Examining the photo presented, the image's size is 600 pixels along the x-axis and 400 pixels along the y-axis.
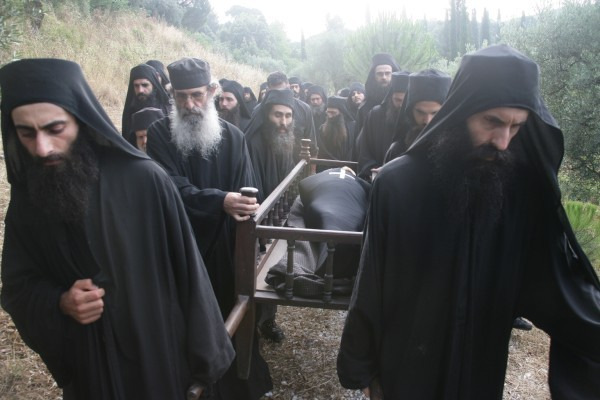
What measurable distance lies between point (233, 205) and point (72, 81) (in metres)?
1.24

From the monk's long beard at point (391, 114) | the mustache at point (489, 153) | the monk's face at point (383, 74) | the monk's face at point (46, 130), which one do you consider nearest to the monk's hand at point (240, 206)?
the monk's face at point (46, 130)

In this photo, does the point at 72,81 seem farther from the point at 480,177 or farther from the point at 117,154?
the point at 480,177

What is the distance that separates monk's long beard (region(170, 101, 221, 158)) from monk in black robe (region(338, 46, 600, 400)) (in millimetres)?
1593

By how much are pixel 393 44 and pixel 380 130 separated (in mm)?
24991

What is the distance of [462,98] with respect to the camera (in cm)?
166

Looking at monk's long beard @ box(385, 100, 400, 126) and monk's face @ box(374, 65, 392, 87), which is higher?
monk's face @ box(374, 65, 392, 87)

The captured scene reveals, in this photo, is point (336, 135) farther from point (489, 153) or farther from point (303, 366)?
point (489, 153)

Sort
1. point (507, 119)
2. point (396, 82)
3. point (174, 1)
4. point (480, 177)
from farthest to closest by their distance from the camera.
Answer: point (174, 1), point (396, 82), point (480, 177), point (507, 119)

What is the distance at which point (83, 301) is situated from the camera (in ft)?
5.48

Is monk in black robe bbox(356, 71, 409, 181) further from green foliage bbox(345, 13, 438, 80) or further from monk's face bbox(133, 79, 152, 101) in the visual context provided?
green foliage bbox(345, 13, 438, 80)

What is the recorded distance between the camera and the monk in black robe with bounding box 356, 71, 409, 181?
15.5 feet

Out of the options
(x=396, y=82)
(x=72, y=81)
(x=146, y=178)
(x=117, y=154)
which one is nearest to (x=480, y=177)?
(x=146, y=178)

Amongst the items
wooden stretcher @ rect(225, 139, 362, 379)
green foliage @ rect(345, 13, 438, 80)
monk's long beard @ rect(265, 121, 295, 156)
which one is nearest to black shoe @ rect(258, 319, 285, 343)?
wooden stretcher @ rect(225, 139, 362, 379)

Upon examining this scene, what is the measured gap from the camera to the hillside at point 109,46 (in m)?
12.5
